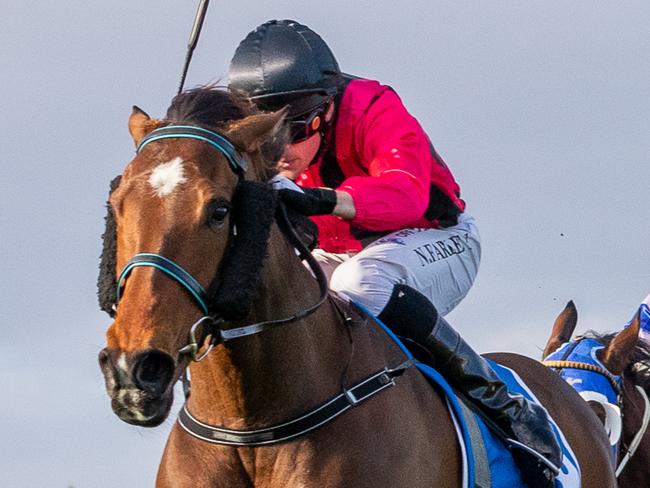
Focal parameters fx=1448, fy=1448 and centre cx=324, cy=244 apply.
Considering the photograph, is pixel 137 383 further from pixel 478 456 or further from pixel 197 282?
pixel 478 456

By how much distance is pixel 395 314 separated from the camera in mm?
6496

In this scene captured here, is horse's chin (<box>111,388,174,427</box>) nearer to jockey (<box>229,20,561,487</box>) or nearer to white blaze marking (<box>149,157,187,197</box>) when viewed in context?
white blaze marking (<box>149,157,187,197</box>)

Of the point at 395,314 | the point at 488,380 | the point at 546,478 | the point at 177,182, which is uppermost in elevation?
the point at 177,182

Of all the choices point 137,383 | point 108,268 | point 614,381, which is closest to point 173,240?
point 108,268

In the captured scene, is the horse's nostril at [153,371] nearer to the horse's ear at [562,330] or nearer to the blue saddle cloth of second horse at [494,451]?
the blue saddle cloth of second horse at [494,451]

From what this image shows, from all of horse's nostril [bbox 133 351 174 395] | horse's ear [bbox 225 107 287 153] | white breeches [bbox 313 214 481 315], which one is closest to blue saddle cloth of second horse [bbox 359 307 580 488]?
white breeches [bbox 313 214 481 315]

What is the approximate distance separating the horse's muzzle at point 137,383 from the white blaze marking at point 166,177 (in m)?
0.63

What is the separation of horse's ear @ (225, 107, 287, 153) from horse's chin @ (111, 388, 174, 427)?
1162mm

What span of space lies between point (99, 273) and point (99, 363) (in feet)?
1.97

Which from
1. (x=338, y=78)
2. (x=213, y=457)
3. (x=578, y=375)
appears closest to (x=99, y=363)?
(x=213, y=457)

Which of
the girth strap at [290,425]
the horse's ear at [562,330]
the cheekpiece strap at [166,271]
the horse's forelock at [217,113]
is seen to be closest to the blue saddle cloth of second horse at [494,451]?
the girth strap at [290,425]

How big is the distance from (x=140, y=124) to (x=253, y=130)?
462mm

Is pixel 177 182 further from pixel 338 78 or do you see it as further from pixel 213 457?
pixel 338 78

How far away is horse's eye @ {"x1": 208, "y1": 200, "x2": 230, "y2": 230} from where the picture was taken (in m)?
5.10
